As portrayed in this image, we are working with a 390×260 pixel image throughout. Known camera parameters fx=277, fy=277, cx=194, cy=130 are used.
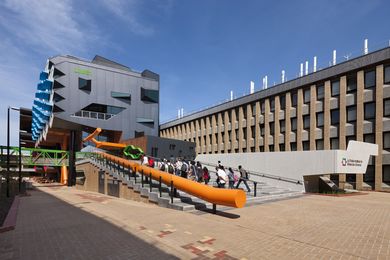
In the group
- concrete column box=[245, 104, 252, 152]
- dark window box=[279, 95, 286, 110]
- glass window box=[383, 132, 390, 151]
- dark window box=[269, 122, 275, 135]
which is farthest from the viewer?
concrete column box=[245, 104, 252, 152]

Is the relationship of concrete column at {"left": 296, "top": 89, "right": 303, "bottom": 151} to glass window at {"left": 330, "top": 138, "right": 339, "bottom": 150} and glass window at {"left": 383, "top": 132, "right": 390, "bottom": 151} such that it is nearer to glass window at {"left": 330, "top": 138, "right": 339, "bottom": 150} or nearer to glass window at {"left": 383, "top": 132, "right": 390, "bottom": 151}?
Answer: glass window at {"left": 330, "top": 138, "right": 339, "bottom": 150}

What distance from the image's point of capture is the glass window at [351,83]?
27.6m

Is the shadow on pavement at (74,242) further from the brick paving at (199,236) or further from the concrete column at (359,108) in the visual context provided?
the concrete column at (359,108)

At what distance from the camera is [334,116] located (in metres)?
29.3

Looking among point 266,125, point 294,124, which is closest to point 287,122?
point 294,124

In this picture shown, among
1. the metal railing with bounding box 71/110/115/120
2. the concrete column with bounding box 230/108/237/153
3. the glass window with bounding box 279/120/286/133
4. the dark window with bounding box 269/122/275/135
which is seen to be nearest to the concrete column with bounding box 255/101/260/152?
the dark window with bounding box 269/122/275/135

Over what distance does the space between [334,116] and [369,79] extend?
4.85 m

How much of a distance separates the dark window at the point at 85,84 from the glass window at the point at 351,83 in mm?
32675

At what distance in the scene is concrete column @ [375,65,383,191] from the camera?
24781 millimetres

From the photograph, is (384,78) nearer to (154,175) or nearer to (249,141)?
Result: (249,141)

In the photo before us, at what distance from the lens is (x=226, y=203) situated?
9.41m

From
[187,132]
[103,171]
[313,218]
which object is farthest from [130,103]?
[313,218]

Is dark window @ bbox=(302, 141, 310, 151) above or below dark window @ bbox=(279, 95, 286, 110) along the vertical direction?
below

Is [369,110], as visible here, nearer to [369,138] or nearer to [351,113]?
[351,113]
